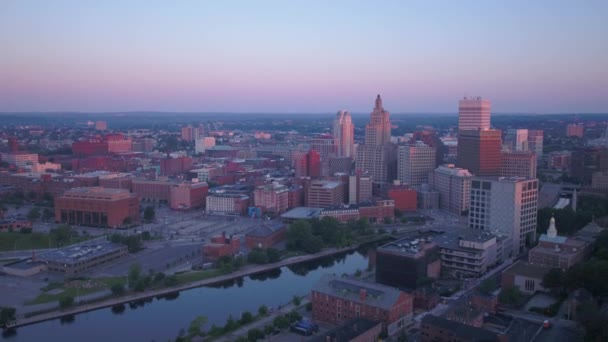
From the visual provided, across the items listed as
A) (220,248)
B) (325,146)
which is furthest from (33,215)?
(325,146)

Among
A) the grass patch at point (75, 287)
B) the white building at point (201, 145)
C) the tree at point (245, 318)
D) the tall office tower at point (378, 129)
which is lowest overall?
the grass patch at point (75, 287)

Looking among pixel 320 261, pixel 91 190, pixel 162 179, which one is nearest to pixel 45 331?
pixel 320 261

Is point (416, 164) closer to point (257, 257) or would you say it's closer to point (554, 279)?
point (257, 257)

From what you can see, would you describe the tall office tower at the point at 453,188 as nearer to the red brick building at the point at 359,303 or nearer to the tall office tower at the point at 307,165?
the tall office tower at the point at 307,165

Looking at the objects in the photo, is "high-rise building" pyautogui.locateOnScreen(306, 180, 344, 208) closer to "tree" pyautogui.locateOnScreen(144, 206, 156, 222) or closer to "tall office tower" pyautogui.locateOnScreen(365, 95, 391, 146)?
"tree" pyautogui.locateOnScreen(144, 206, 156, 222)

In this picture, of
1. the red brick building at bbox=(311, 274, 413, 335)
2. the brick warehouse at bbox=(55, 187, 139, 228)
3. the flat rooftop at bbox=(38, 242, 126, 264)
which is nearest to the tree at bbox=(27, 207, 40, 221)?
the brick warehouse at bbox=(55, 187, 139, 228)

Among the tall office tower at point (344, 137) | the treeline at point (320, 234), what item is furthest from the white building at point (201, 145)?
the treeline at point (320, 234)

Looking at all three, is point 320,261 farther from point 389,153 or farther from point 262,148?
point 262,148
